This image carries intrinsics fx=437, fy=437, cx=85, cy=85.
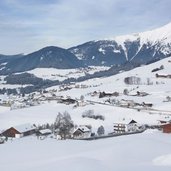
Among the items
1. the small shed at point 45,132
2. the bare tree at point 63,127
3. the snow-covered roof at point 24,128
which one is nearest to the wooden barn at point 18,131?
the snow-covered roof at point 24,128

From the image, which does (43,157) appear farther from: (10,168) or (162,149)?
(162,149)

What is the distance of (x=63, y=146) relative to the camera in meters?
32.0

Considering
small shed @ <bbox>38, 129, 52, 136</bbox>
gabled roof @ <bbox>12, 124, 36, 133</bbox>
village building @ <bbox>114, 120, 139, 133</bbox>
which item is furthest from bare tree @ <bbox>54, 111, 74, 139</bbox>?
village building @ <bbox>114, 120, 139, 133</bbox>

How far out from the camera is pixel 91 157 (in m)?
25.5

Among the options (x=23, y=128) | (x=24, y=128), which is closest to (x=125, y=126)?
(x=24, y=128)

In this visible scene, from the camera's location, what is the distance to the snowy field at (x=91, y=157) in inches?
893

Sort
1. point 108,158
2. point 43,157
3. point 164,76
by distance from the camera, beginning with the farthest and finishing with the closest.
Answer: point 164,76
point 43,157
point 108,158

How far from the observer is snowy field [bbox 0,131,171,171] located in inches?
893

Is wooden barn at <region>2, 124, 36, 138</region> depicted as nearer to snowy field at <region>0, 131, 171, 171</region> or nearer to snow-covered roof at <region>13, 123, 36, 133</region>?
snow-covered roof at <region>13, 123, 36, 133</region>

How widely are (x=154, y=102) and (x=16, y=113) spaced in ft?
81.6

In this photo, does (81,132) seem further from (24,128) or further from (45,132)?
(24,128)

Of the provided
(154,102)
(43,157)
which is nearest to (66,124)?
(43,157)

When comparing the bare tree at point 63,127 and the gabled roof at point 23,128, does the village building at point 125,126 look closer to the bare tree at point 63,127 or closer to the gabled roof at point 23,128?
the bare tree at point 63,127

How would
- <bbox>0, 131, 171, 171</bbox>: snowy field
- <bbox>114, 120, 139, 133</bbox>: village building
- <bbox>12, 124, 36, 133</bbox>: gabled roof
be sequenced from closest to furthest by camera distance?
<bbox>0, 131, 171, 171</bbox>: snowy field, <bbox>12, 124, 36, 133</bbox>: gabled roof, <bbox>114, 120, 139, 133</bbox>: village building
